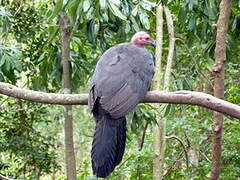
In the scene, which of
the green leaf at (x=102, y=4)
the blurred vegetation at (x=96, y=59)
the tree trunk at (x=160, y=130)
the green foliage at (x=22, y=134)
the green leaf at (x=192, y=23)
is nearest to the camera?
the green leaf at (x=102, y=4)

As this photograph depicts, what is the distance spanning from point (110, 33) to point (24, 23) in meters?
0.88

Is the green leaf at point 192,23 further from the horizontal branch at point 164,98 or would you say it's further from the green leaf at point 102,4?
the green leaf at point 102,4

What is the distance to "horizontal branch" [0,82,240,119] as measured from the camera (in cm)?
223

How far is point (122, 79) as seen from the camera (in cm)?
290

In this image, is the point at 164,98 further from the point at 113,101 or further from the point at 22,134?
the point at 22,134

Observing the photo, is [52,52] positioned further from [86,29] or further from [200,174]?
[200,174]

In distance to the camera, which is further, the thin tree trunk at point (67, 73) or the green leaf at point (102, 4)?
the thin tree trunk at point (67, 73)

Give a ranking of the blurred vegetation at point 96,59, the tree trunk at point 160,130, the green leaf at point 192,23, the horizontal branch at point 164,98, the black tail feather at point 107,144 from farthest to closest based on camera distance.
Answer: the tree trunk at point 160,130 → the green leaf at point 192,23 → the blurred vegetation at point 96,59 → the black tail feather at point 107,144 → the horizontal branch at point 164,98

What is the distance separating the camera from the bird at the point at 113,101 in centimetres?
269

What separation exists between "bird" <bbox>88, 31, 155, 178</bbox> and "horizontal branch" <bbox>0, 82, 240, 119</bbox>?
15 centimetres

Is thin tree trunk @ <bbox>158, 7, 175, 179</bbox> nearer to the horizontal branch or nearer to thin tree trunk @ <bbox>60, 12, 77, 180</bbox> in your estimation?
thin tree trunk @ <bbox>60, 12, 77, 180</bbox>

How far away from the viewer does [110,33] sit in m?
3.79

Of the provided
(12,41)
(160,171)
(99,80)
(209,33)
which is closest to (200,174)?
(160,171)

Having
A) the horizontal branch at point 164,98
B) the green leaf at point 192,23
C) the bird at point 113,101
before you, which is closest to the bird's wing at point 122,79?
the bird at point 113,101
